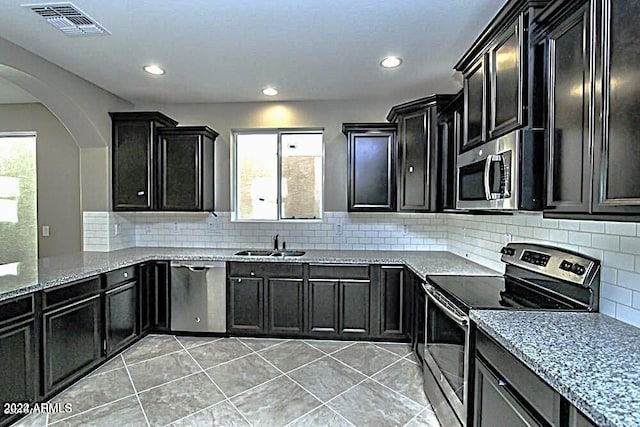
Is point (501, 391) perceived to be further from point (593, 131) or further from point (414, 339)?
point (414, 339)

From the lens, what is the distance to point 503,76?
2.11 metres

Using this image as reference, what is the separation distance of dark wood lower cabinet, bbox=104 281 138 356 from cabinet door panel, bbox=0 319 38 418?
815 mm

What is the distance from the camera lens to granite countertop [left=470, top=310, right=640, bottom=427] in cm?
106

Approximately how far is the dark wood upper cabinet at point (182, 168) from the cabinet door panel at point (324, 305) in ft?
5.28

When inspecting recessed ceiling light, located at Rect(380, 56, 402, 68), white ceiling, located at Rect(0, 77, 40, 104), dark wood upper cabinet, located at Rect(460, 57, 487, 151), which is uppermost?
white ceiling, located at Rect(0, 77, 40, 104)

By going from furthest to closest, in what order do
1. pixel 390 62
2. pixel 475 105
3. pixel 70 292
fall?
pixel 390 62 < pixel 70 292 < pixel 475 105

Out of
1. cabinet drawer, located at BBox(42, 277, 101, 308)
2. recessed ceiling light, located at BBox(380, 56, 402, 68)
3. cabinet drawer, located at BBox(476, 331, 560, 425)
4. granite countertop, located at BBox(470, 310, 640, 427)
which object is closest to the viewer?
granite countertop, located at BBox(470, 310, 640, 427)

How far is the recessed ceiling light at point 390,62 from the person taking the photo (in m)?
3.28

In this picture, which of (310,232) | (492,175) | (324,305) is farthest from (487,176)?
(310,232)

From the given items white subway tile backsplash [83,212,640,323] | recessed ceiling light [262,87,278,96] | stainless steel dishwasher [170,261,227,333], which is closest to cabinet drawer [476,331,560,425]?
white subway tile backsplash [83,212,640,323]

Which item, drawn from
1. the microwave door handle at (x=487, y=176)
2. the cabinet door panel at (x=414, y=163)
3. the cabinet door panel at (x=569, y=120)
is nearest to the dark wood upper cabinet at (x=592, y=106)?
the cabinet door panel at (x=569, y=120)

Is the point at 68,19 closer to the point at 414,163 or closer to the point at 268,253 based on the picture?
the point at 268,253

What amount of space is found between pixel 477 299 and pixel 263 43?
2.36 metres

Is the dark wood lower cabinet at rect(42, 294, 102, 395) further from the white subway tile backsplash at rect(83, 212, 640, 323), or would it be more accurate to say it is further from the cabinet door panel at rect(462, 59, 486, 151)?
the cabinet door panel at rect(462, 59, 486, 151)
